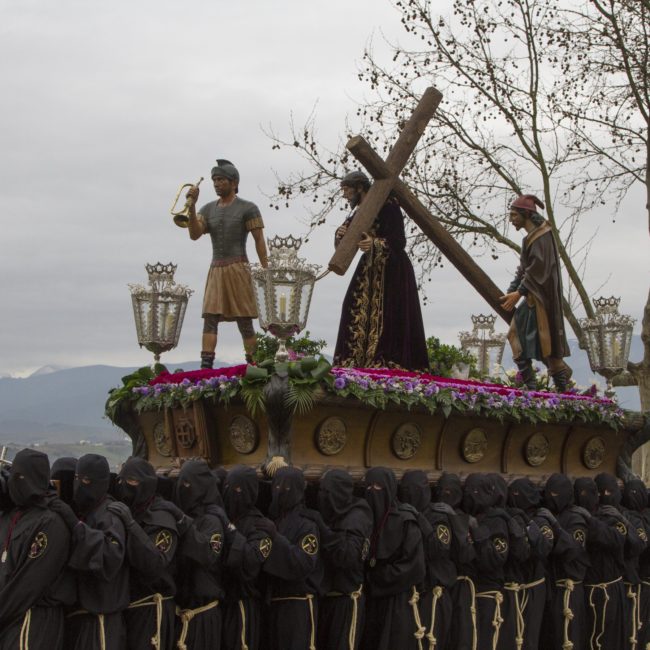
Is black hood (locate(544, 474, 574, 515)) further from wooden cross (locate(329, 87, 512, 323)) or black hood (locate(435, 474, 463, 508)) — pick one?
wooden cross (locate(329, 87, 512, 323))

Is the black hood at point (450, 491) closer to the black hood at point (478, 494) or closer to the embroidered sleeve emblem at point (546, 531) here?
the black hood at point (478, 494)

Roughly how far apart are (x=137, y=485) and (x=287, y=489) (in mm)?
1258

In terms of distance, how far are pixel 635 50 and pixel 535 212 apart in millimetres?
8572

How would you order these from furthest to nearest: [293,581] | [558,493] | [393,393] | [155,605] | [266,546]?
[558,493]
[393,393]
[293,581]
[266,546]
[155,605]

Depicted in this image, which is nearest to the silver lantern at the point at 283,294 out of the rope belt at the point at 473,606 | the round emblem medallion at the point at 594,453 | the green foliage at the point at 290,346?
the green foliage at the point at 290,346

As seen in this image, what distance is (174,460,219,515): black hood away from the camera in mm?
7551

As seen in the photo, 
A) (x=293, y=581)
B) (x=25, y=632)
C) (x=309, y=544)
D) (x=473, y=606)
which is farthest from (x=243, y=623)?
(x=473, y=606)

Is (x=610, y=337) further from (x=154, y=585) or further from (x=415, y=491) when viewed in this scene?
(x=154, y=585)

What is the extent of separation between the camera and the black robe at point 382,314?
10609mm

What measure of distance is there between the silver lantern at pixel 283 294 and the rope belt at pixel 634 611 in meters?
4.75

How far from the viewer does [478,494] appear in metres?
9.39

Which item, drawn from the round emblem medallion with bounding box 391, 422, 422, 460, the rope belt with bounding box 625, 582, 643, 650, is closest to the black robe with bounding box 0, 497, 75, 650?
the round emblem medallion with bounding box 391, 422, 422, 460

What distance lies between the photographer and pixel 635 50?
1839 centimetres

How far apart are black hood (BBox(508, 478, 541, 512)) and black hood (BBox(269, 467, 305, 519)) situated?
275 centimetres
